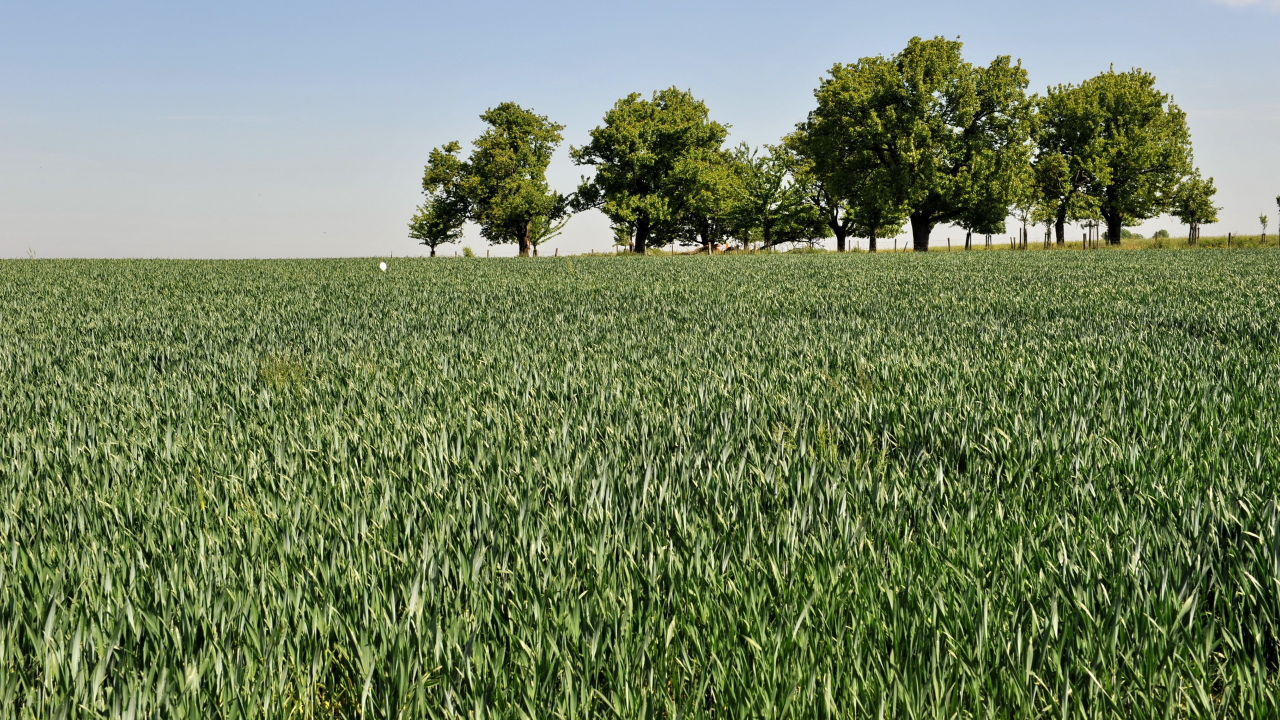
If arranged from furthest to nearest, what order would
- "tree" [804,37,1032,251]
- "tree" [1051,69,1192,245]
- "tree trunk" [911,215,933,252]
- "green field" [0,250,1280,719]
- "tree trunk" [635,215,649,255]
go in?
"tree trunk" [635,215,649,255] < "tree" [1051,69,1192,245] < "tree trunk" [911,215,933,252] < "tree" [804,37,1032,251] < "green field" [0,250,1280,719]

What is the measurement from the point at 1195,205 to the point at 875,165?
3459cm

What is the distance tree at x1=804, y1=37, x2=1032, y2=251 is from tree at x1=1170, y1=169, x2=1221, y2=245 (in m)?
21.3

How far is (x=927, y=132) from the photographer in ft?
151

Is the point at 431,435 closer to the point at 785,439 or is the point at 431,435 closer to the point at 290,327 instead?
the point at 785,439

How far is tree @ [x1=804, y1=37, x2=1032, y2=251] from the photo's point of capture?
46469mm

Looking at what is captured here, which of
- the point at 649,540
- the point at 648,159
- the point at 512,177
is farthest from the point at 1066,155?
the point at 649,540

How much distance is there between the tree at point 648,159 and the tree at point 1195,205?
36.0 meters

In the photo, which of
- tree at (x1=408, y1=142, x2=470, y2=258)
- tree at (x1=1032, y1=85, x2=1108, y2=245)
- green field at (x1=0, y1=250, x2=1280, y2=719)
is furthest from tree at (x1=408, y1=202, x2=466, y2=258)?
green field at (x1=0, y1=250, x2=1280, y2=719)

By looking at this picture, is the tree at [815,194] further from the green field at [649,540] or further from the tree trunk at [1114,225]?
the green field at [649,540]

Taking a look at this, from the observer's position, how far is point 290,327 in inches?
354

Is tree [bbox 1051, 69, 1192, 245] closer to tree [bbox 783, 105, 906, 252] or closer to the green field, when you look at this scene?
tree [bbox 783, 105, 906, 252]

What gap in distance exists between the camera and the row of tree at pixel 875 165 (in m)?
47.5

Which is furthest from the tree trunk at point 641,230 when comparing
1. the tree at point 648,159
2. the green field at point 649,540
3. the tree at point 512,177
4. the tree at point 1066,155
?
the green field at point 649,540

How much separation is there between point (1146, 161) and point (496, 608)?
6543cm
